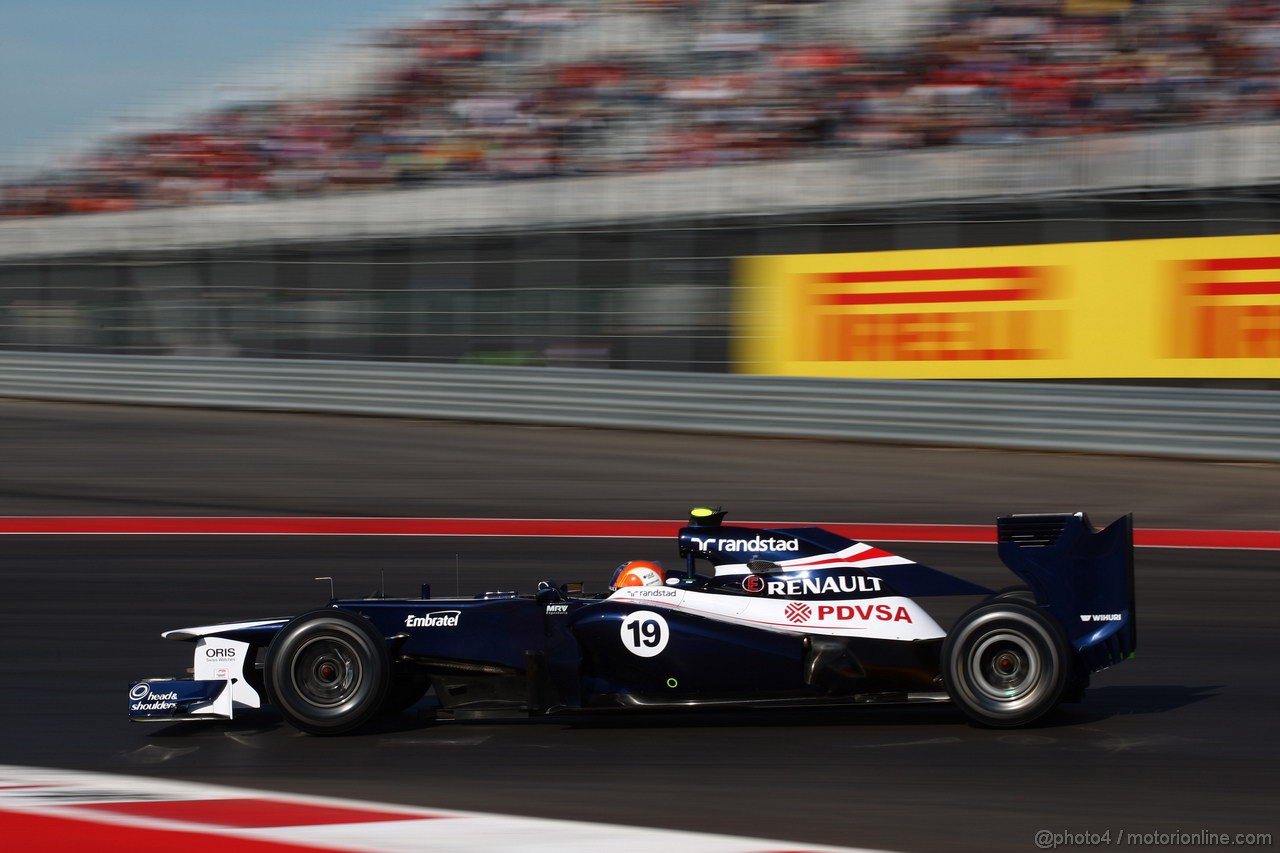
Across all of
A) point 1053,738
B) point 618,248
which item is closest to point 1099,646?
point 1053,738

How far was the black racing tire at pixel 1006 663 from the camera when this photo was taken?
15.1 ft

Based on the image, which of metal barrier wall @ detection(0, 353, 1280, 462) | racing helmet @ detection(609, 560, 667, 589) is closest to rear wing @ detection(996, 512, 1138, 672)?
racing helmet @ detection(609, 560, 667, 589)

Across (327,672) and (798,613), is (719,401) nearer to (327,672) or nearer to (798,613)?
(798,613)

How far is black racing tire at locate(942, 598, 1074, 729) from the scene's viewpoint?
4.59 meters

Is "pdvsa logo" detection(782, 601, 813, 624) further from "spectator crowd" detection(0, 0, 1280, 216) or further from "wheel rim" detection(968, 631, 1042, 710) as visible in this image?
"spectator crowd" detection(0, 0, 1280, 216)

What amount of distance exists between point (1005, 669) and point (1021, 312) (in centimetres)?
803

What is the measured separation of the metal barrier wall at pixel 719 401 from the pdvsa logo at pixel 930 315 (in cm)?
30

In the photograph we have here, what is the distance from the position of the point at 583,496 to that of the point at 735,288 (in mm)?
3110

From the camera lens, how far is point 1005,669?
15.4 feet

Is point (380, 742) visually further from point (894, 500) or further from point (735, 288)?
point (735, 288)

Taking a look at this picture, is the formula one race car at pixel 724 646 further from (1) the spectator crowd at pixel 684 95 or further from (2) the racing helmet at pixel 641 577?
(1) the spectator crowd at pixel 684 95


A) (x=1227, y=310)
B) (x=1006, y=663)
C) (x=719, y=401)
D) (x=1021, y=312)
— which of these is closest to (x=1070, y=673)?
(x=1006, y=663)

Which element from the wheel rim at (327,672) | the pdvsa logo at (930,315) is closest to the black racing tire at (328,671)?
the wheel rim at (327,672)

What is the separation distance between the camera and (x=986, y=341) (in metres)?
12.4
